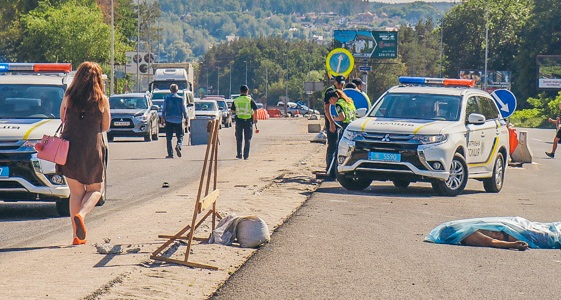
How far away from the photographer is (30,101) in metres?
14.7

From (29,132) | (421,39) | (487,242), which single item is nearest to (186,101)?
(29,132)

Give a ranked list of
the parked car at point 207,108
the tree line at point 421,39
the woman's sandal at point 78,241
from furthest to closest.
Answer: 1. the tree line at point 421,39
2. the parked car at point 207,108
3. the woman's sandal at point 78,241

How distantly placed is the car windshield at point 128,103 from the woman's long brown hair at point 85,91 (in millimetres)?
27405

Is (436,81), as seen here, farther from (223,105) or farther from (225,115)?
(223,105)

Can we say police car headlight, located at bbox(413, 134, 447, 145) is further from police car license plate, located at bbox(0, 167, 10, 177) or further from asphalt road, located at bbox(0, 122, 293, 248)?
police car license plate, located at bbox(0, 167, 10, 177)

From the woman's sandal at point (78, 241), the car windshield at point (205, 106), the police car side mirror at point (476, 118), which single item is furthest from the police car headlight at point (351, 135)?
the car windshield at point (205, 106)

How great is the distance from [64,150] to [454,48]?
120428 mm

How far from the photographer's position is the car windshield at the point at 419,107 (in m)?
17.8

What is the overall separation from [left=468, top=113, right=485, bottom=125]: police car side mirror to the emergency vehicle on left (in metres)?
6.16

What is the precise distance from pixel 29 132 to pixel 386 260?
17.4ft

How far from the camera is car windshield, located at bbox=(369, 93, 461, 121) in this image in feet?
58.5

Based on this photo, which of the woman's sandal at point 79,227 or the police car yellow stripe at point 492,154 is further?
the police car yellow stripe at point 492,154

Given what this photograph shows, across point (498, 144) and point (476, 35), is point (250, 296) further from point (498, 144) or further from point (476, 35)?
point (476, 35)

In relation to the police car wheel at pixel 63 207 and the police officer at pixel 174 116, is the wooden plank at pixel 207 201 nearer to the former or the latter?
the police car wheel at pixel 63 207
